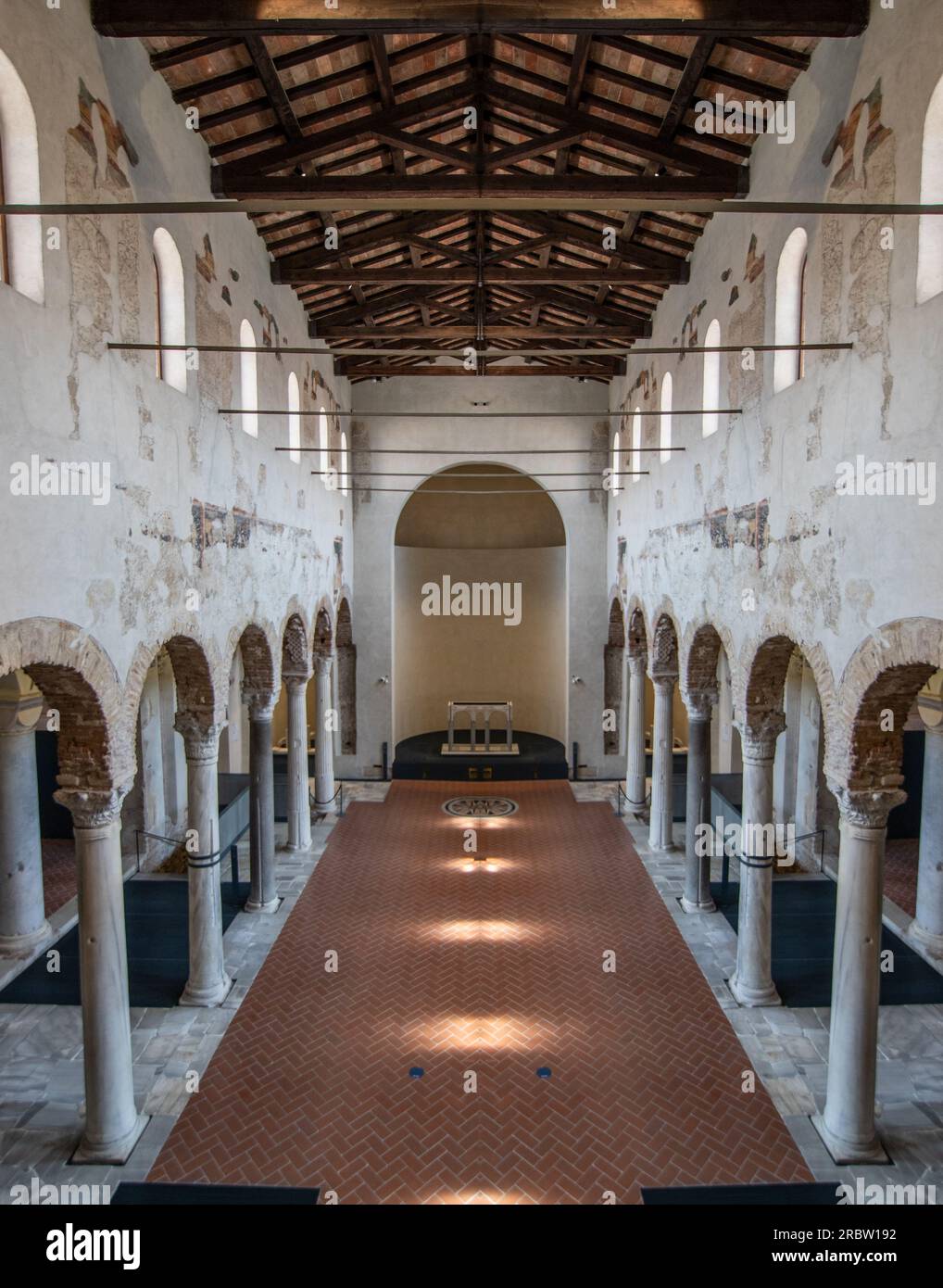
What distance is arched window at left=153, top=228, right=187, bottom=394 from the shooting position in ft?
35.9

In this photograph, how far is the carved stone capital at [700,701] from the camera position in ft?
52.1

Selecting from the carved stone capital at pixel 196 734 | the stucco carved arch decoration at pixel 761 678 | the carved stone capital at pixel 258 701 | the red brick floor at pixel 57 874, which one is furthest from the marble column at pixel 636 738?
the red brick floor at pixel 57 874

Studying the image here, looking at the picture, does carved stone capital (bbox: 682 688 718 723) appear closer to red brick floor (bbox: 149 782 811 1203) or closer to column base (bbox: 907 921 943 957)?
red brick floor (bbox: 149 782 811 1203)

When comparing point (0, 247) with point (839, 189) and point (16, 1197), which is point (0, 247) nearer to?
point (839, 189)

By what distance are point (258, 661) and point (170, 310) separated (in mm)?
6513

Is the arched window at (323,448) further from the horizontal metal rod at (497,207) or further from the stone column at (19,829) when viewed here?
the horizontal metal rod at (497,207)

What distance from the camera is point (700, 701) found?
15.9 meters

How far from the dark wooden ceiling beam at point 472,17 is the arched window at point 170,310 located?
8.22 ft

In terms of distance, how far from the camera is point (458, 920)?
15922 millimetres

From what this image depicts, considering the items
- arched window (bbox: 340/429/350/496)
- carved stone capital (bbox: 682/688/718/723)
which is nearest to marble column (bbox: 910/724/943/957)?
carved stone capital (bbox: 682/688/718/723)

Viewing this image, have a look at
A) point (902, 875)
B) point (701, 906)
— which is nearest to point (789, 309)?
point (701, 906)

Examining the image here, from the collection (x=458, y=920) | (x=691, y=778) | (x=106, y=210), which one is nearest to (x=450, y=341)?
(x=691, y=778)

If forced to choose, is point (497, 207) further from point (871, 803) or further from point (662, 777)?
point (662, 777)

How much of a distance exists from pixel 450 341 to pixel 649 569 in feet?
30.9
